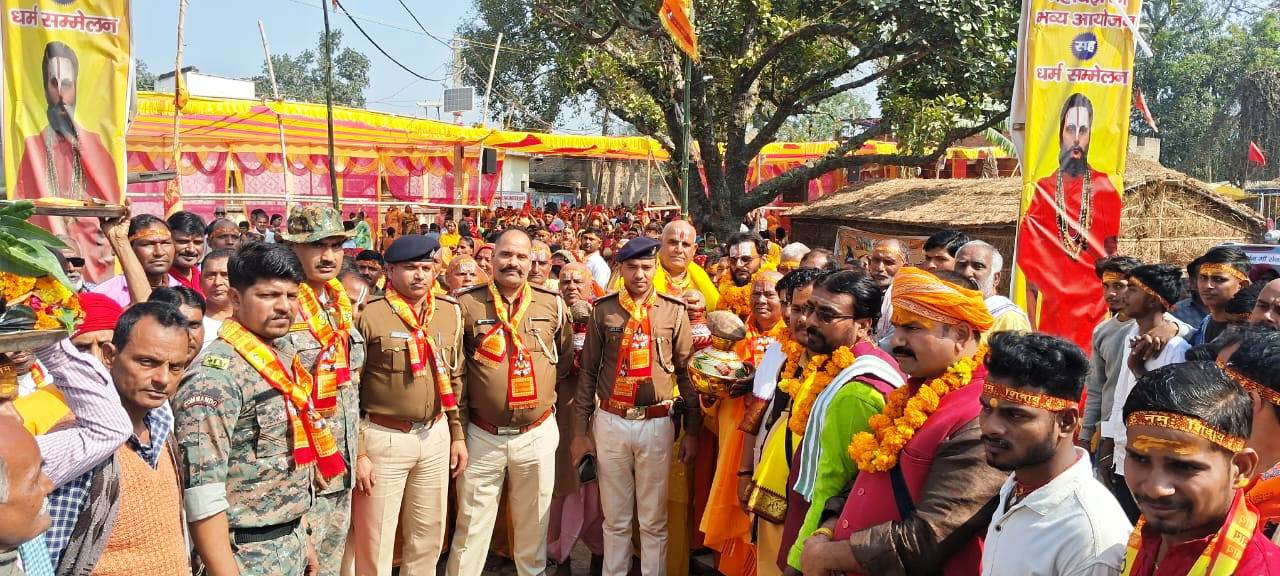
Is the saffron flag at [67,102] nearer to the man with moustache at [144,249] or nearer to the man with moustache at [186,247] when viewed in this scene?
the man with moustache at [186,247]

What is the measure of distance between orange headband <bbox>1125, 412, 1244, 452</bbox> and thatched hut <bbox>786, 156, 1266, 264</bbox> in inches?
395

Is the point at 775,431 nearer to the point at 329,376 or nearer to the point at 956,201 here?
the point at 329,376

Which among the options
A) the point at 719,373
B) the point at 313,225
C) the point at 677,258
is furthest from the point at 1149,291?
the point at 313,225

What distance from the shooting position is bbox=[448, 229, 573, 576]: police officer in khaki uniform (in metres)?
4.91

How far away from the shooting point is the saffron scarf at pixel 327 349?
3.79 meters

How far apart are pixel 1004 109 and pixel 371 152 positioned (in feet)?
41.0

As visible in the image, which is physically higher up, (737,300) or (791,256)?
(791,256)

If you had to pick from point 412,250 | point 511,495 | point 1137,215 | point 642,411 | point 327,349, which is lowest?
point 511,495

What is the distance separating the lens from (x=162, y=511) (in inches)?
106

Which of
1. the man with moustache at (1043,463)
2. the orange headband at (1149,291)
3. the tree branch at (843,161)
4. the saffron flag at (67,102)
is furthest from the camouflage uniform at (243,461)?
the tree branch at (843,161)

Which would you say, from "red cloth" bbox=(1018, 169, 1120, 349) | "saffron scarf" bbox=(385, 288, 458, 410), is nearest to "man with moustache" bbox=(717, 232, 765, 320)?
"saffron scarf" bbox=(385, 288, 458, 410)

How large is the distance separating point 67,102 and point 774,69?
11.4m

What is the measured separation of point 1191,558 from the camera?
1915 mm

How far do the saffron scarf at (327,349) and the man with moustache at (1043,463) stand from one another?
102 inches
